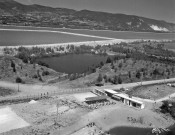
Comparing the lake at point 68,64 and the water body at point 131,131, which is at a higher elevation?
the lake at point 68,64

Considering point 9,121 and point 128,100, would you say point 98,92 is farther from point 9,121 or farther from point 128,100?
point 9,121

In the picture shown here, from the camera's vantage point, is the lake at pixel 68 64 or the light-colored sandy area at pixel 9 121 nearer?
the light-colored sandy area at pixel 9 121

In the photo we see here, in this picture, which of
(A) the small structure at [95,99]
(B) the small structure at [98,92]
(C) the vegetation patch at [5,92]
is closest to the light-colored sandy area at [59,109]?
(A) the small structure at [95,99]

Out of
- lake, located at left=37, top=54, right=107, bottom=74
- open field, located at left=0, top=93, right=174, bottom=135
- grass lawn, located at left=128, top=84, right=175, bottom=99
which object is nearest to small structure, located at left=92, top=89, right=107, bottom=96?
open field, located at left=0, top=93, right=174, bottom=135

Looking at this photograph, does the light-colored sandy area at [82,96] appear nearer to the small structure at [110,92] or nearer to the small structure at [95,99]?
the small structure at [95,99]

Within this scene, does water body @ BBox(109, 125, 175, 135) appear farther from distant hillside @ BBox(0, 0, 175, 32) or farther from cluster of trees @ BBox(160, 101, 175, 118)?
distant hillside @ BBox(0, 0, 175, 32)

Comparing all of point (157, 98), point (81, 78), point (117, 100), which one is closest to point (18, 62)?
point (81, 78)

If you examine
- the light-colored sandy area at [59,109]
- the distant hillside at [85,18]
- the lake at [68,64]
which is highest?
the distant hillside at [85,18]
